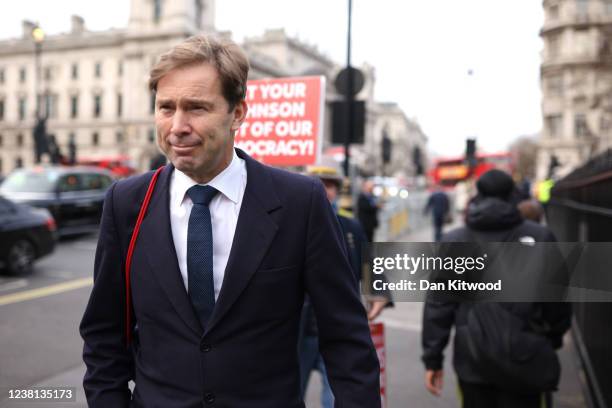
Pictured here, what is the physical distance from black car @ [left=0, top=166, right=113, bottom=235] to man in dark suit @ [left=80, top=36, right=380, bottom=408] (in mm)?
13273

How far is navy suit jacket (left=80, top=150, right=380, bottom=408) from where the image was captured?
1.72 metres

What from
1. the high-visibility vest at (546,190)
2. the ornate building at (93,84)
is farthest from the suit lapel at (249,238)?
the ornate building at (93,84)

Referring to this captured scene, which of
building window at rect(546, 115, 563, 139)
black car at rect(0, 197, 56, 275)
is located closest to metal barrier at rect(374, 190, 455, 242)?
black car at rect(0, 197, 56, 275)

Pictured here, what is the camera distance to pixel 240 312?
5.66 ft

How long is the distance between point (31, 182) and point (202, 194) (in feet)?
46.8

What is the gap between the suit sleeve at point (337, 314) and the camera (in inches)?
69.8

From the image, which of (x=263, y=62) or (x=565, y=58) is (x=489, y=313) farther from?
(x=263, y=62)

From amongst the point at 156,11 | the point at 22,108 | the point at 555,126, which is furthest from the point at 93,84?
the point at 555,126

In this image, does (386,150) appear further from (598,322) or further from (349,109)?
(598,322)

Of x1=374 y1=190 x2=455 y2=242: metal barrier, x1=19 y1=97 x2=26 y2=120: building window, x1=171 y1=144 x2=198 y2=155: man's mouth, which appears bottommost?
x1=374 y1=190 x2=455 y2=242: metal barrier

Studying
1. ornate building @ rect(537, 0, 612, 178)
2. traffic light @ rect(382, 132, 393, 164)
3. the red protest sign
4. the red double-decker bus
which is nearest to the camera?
the red protest sign

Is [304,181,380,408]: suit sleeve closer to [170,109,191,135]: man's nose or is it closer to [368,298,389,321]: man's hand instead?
[170,109,191,135]: man's nose

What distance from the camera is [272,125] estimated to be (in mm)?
Result: 4969

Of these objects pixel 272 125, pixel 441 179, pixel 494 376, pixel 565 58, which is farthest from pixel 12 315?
pixel 441 179
